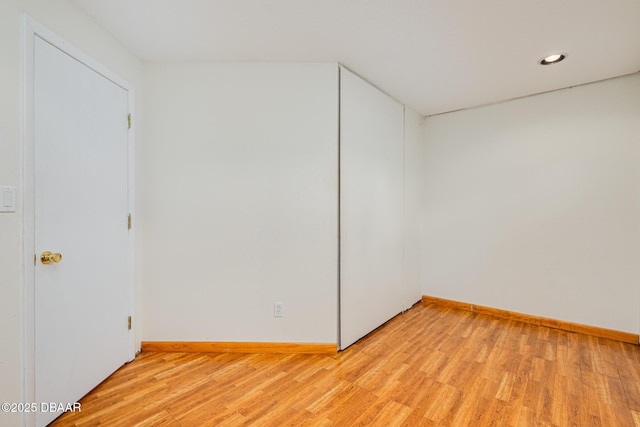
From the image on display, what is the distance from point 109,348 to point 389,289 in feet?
8.38

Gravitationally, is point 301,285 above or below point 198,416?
above

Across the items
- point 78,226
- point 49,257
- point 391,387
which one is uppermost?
point 78,226

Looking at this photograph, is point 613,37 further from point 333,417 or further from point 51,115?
point 51,115

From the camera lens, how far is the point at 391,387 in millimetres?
1884

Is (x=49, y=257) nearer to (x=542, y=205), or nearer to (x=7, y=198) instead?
(x=7, y=198)

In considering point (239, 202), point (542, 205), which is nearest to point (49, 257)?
point (239, 202)

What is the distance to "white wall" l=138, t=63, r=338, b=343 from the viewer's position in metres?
2.29

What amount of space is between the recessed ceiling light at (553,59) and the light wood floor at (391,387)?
8.21 ft

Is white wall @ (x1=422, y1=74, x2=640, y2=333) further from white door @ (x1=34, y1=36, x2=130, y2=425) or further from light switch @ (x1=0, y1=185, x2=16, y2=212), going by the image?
light switch @ (x1=0, y1=185, x2=16, y2=212)

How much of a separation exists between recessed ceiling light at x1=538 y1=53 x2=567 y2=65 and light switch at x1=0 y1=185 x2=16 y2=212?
3687mm

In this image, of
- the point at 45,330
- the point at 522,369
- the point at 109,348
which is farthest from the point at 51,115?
the point at 522,369

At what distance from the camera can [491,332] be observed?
2.78 metres

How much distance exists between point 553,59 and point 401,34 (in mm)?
1403

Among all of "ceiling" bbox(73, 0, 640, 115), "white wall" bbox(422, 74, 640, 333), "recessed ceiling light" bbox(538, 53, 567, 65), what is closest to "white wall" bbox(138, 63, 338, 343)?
"ceiling" bbox(73, 0, 640, 115)
